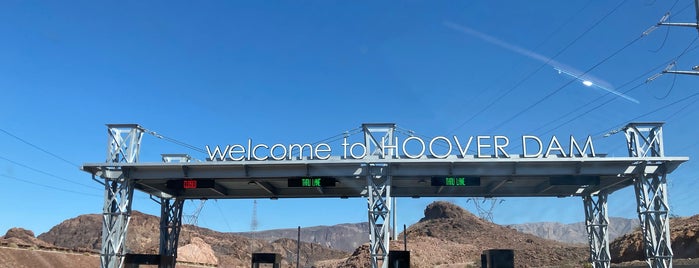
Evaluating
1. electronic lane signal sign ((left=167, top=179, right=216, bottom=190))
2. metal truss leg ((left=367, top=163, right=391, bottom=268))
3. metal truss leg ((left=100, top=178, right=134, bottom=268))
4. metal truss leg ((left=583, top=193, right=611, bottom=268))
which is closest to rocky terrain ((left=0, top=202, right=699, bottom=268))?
metal truss leg ((left=583, top=193, right=611, bottom=268))

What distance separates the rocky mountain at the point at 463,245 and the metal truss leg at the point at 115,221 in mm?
48548

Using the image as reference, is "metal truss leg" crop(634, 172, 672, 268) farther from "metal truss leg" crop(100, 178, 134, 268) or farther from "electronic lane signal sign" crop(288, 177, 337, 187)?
"metal truss leg" crop(100, 178, 134, 268)

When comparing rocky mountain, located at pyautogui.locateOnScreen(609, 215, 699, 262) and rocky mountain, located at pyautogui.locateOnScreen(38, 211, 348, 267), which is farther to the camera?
rocky mountain, located at pyautogui.locateOnScreen(38, 211, 348, 267)

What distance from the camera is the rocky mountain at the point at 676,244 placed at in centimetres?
5090

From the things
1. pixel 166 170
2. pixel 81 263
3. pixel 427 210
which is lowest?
pixel 81 263

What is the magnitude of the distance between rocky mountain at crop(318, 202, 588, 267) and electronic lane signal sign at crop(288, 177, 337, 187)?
140 feet

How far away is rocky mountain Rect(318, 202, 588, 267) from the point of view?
8450 cm

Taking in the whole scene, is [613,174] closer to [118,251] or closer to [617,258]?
[118,251]

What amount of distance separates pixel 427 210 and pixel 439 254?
60550 mm

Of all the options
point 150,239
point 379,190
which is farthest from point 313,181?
point 150,239

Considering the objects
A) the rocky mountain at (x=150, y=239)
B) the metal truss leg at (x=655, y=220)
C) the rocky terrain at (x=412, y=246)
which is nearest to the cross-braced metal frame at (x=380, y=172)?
the metal truss leg at (x=655, y=220)

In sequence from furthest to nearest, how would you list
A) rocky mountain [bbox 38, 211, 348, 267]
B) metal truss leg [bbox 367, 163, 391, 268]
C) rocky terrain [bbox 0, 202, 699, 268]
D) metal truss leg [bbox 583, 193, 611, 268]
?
rocky mountain [bbox 38, 211, 348, 267] < rocky terrain [bbox 0, 202, 699, 268] < metal truss leg [bbox 583, 193, 611, 268] < metal truss leg [bbox 367, 163, 391, 268]

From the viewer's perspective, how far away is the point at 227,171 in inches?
1152

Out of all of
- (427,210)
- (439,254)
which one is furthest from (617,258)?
(427,210)
